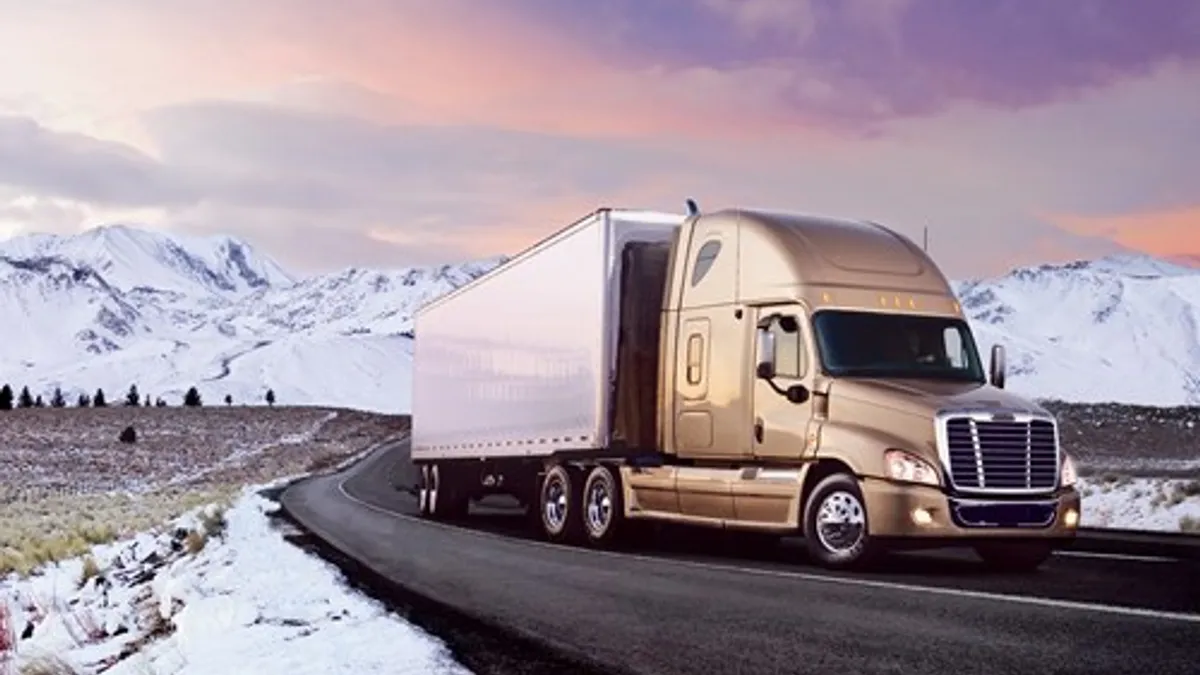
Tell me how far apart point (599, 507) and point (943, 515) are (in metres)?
5.92

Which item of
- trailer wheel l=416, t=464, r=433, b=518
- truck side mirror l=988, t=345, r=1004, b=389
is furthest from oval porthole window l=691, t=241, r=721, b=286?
trailer wheel l=416, t=464, r=433, b=518

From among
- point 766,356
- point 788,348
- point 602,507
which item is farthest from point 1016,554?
point 602,507

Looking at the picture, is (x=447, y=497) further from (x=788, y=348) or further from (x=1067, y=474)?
(x=1067, y=474)

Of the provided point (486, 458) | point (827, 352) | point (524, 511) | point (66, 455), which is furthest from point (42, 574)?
point (66, 455)

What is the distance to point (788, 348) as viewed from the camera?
15.7m

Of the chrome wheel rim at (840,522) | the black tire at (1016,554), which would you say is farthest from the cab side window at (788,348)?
the black tire at (1016,554)

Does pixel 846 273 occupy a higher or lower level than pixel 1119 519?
higher

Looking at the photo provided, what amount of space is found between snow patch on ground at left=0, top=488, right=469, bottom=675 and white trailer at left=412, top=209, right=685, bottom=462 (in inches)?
159

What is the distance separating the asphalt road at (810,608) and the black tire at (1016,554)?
22 centimetres

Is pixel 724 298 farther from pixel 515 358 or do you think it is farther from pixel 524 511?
pixel 524 511

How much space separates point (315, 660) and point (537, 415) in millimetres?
11988

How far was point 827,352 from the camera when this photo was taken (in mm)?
15281

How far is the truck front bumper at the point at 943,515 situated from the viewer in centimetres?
1384

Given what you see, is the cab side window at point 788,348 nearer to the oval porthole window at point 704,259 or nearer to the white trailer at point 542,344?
the oval porthole window at point 704,259
